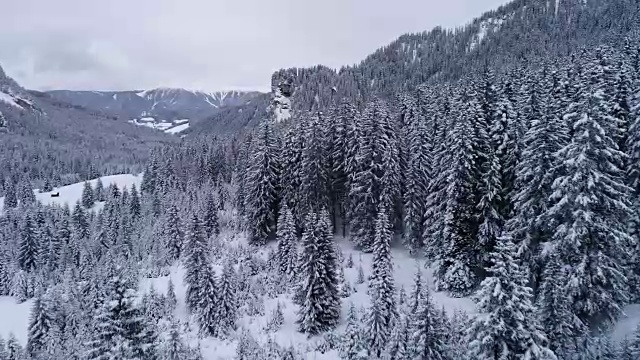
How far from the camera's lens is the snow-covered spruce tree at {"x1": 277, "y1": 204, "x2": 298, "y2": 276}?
3741 cm

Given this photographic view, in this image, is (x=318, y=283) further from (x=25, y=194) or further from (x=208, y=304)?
(x=25, y=194)

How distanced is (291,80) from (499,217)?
305ft

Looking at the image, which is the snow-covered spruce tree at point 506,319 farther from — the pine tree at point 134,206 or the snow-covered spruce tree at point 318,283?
the pine tree at point 134,206

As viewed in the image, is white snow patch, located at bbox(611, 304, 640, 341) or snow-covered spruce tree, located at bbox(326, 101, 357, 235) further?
snow-covered spruce tree, located at bbox(326, 101, 357, 235)

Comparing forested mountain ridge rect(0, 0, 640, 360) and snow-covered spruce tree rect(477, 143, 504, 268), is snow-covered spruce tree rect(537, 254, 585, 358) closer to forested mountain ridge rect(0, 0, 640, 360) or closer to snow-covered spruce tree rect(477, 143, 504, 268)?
forested mountain ridge rect(0, 0, 640, 360)

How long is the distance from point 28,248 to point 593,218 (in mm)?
78017

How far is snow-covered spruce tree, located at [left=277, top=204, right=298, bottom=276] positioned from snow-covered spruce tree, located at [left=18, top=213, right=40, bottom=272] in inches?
2013

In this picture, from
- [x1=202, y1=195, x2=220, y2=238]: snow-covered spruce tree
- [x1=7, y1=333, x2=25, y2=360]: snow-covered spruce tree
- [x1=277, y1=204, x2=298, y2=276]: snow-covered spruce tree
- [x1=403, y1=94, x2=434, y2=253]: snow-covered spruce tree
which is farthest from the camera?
[x1=202, y1=195, x2=220, y2=238]: snow-covered spruce tree

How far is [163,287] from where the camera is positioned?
42594 millimetres

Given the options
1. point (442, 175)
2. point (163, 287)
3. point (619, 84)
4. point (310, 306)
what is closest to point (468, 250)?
point (442, 175)

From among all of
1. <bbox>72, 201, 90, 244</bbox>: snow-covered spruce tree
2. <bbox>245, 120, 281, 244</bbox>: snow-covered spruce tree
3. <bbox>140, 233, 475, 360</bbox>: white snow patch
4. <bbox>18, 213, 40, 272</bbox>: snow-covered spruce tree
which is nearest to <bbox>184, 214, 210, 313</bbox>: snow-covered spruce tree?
<bbox>140, 233, 475, 360</bbox>: white snow patch

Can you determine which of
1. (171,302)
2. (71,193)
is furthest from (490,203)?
(71,193)

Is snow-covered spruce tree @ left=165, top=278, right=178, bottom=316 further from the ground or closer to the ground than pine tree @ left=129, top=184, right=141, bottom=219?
closer to the ground

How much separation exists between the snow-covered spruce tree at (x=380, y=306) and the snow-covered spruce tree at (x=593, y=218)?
10373 millimetres
